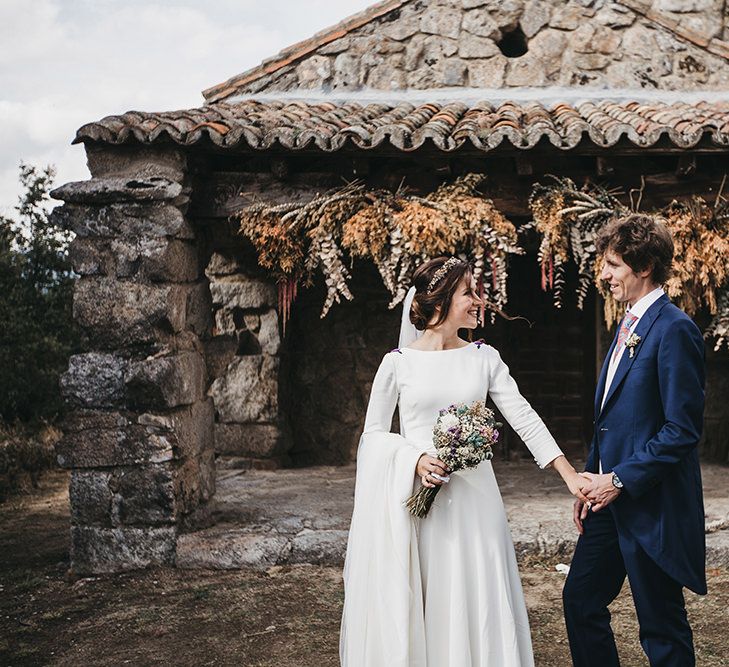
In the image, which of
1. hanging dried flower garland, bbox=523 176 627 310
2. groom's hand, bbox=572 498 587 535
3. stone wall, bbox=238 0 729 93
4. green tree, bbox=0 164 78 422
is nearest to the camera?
groom's hand, bbox=572 498 587 535

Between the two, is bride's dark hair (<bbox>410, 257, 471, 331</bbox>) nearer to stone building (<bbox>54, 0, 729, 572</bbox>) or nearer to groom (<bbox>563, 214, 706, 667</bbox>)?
groom (<bbox>563, 214, 706, 667</bbox>)

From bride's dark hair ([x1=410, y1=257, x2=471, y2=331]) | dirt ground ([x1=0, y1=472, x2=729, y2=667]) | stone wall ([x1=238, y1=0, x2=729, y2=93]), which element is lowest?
dirt ground ([x1=0, y1=472, x2=729, y2=667])

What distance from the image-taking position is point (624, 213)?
567 centimetres

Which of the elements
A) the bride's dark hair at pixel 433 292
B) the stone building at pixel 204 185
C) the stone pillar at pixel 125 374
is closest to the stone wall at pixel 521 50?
the stone building at pixel 204 185

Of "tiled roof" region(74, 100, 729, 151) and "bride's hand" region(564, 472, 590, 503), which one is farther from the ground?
"tiled roof" region(74, 100, 729, 151)

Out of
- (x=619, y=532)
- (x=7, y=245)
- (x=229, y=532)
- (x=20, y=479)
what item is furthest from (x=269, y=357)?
(x=619, y=532)

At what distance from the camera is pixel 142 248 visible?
5559 millimetres

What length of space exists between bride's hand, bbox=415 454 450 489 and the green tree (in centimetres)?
761

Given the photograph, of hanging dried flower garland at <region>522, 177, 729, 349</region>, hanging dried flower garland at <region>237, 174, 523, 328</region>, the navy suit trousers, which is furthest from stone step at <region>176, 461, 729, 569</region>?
the navy suit trousers

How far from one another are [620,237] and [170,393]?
338cm

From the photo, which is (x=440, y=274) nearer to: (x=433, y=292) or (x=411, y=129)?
(x=433, y=292)

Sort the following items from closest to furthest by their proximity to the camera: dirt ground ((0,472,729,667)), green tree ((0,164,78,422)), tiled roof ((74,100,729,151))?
dirt ground ((0,472,729,667))
tiled roof ((74,100,729,151))
green tree ((0,164,78,422))

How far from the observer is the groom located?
9.37 ft

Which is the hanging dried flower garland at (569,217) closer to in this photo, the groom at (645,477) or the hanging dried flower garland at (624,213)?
the hanging dried flower garland at (624,213)
